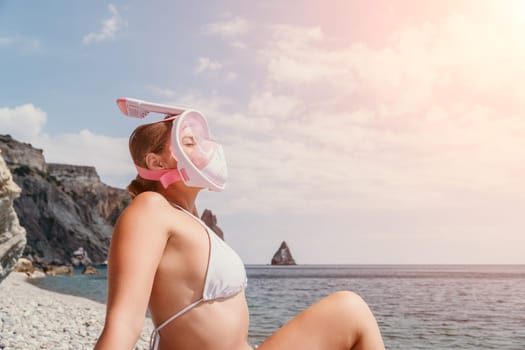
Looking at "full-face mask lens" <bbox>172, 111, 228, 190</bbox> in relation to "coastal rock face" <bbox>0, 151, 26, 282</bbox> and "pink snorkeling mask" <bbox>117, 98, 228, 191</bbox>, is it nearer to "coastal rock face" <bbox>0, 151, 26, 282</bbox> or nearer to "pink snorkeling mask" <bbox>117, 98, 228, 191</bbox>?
"pink snorkeling mask" <bbox>117, 98, 228, 191</bbox>

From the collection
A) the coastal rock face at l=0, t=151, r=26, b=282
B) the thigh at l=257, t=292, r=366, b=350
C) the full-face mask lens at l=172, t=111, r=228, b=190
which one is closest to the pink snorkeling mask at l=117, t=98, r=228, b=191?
the full-face mask lens at l=172, t=111, r=228, b=190

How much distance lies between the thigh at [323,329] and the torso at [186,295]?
21 centimetres

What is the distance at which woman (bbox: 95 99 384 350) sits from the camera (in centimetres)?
192

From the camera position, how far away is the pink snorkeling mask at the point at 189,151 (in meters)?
2.23

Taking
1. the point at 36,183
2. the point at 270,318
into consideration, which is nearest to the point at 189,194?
the point at 270,318

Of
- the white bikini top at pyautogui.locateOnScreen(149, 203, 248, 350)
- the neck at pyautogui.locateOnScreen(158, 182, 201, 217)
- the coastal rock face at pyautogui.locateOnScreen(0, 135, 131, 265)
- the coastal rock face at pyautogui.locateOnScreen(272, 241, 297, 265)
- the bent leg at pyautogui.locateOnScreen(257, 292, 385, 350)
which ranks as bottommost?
the bent leg at pyautogui.locateOnScreen(257, 292, 385, 350)

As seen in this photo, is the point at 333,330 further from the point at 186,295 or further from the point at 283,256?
the point at 283,256

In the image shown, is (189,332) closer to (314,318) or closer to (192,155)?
(314,318)

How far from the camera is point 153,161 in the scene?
2.26 m

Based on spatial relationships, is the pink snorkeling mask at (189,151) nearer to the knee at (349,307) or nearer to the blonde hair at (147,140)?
the blonde hair at (147,140)

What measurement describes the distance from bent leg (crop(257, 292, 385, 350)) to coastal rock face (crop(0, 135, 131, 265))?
7429 centimetres

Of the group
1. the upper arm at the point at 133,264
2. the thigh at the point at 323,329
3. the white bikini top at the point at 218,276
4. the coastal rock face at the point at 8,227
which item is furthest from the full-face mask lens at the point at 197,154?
the coastal rock face at the point at 8,227

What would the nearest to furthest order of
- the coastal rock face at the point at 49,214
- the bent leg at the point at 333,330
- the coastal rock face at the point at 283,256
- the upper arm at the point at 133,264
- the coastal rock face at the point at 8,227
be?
the upper arm at the point at 133,264 < the bent leg at the point at 333,330 < the coastal rock face at the point at 8,227 < the coastal rock face at the point at 49,214 < the coastal rock face at the point at 283,256

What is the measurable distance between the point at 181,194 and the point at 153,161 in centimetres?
17
